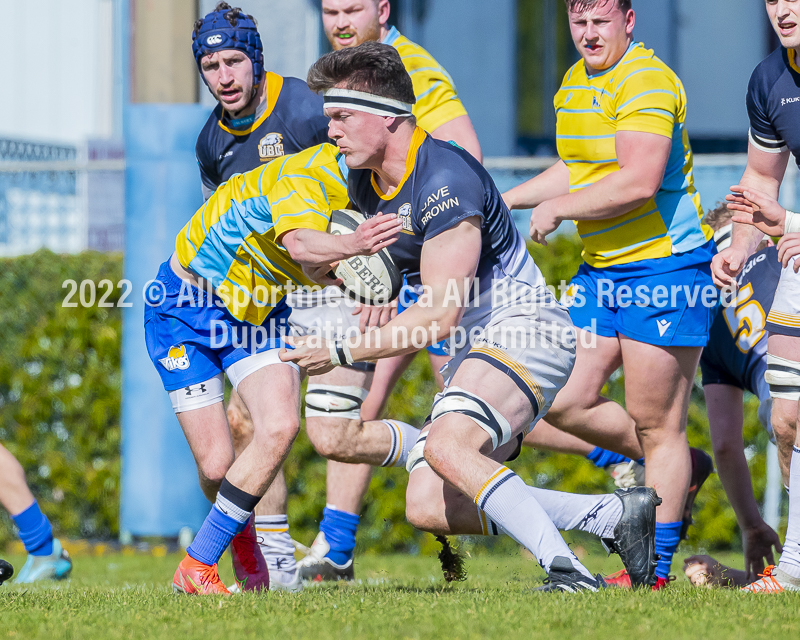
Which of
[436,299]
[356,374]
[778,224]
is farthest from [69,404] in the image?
[778,224]

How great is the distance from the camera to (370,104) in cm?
406

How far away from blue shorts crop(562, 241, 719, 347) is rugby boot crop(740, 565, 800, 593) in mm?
1105

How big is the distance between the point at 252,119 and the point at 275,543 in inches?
85.9

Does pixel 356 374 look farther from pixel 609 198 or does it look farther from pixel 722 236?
pixel 722 236

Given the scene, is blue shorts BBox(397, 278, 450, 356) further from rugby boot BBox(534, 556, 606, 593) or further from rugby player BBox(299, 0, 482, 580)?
rugby boot BBox(534, 556, 606, 593)

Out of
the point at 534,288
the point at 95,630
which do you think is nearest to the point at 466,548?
the point at 534,288

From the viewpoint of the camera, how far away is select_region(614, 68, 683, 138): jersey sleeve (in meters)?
4.52

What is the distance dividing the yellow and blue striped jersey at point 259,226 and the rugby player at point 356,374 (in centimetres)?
78

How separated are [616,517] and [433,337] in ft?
3.61

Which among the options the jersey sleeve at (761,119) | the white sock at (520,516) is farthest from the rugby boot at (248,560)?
the jersey sleeve at (761,119)

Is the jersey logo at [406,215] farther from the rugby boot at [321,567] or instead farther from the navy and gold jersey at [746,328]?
the rugby boot at [321,567]

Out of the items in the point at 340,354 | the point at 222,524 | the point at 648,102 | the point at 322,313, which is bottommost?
the point at 222,524

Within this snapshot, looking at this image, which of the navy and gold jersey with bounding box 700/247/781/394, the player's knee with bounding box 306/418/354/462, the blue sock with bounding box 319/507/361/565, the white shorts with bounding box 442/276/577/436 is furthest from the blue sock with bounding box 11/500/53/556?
the navy and gold jersey with bounding box 700/247/781/394

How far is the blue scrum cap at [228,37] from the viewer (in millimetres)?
5004
